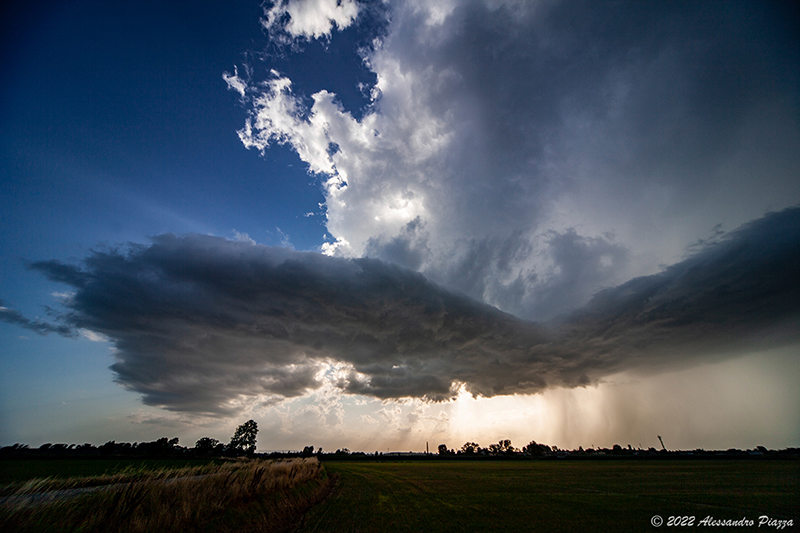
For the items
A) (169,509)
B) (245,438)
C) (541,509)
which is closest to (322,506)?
(169,509)

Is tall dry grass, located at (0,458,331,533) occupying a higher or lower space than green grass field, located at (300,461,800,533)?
higher

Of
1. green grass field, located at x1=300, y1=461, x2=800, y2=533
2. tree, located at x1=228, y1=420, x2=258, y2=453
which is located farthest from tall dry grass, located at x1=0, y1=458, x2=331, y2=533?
tree, located at x1=228, y1=420, x2=258, y2=453

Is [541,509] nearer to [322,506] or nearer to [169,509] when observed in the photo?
[322,506]

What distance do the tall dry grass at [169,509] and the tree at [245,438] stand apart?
15251cm

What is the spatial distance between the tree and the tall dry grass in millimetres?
152512

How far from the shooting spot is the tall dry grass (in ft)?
22.7

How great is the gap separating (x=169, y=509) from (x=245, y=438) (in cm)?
16067

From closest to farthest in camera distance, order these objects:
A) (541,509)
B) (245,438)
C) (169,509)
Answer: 1. (169,509)
2. (541,509)
3. (245,438)

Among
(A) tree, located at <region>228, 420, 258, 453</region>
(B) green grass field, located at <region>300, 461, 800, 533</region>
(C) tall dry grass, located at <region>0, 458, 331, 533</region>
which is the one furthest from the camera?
(A) tree, located at <region>228, 420, 258, 453</region>

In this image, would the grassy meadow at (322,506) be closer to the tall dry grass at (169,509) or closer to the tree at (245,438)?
the tall dry grass at (169,509)

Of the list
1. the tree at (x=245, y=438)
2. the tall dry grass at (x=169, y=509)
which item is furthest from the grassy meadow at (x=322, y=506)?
the tree at (x=245, y=438)

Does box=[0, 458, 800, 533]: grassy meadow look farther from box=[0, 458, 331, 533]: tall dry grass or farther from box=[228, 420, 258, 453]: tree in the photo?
box=[228, 420, 258, 453]: tree

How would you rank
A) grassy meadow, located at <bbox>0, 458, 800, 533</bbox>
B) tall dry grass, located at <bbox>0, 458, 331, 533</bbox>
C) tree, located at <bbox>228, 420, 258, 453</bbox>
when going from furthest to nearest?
tree, located at <bbox>228, 420, 258, 453</bbox>, grassy meadow, located at <bbox>0, 458, 800, 533</bbox>, tall dry grass, located at <bbox>0, 458, 331, 533</bbox>

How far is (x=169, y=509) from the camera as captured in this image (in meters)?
8.97
